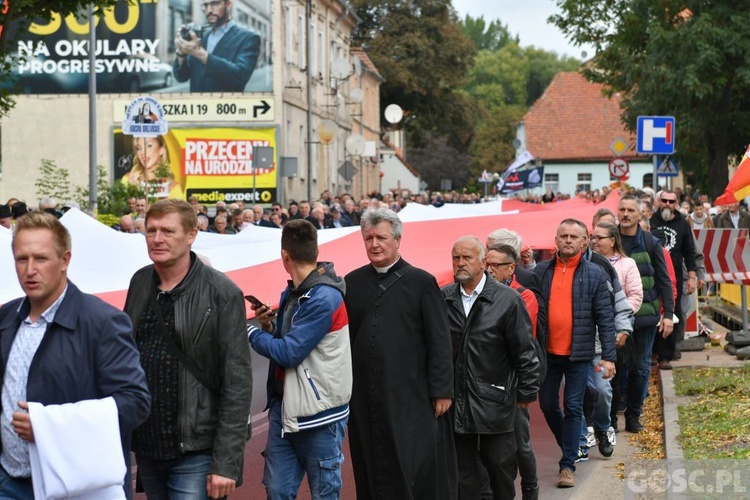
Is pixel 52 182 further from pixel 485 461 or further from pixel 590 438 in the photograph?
pixel 485 461

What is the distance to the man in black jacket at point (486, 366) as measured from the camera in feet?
24.5

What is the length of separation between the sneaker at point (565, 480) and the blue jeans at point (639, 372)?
2.00 metres

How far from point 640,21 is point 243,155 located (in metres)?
12.2

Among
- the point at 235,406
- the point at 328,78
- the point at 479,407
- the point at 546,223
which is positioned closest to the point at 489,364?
the point at 479,407

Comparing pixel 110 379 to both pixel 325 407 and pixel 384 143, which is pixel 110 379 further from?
pixel 384 143

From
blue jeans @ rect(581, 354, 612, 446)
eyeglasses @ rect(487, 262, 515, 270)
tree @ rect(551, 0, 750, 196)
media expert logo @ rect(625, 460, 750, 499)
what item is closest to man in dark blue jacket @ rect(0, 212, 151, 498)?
eyeglasses @ rect(487, 262, 515, 270)

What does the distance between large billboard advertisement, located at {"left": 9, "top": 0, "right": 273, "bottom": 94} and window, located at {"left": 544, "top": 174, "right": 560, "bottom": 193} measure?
4663cm

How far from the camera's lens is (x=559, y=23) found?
39.9m

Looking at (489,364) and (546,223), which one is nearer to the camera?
(489,364)

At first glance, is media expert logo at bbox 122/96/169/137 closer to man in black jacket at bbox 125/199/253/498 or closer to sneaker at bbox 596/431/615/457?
sneaker at bbox 596/431/615/457

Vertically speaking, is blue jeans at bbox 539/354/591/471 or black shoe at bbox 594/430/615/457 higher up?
blue jeans at bbox 539/354/591/471

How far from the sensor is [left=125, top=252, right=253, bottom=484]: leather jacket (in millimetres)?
5285

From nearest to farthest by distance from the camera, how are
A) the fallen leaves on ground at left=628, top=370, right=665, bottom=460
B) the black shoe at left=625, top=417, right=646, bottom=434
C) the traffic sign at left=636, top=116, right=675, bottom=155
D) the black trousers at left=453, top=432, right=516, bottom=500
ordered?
the black trousers at left=453, top=432, right=516, bottom=500 → the fallen leaves on ground at left=628, top=370, right=665, bottom=460 → the black shoe at left=625, top=417, right=646, bottom=434 → the traffic sign at left=636, top=116, right=675, bottom=155

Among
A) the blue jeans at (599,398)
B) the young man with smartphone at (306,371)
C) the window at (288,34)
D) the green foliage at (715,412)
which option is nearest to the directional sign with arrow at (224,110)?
the window at (288,34)
